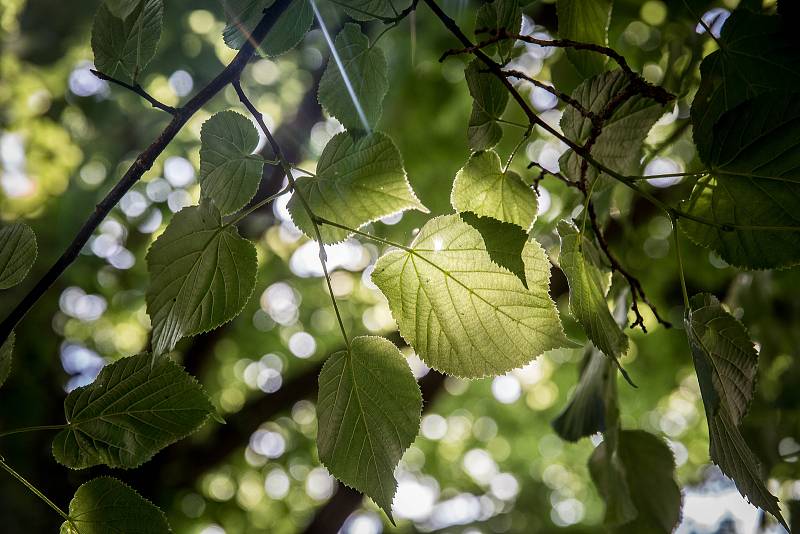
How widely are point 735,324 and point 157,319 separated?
50 centimetres

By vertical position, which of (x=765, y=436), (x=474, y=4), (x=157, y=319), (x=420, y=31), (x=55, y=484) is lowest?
(x=55, y=484)

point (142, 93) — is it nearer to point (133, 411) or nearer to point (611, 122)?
point (133, 411)

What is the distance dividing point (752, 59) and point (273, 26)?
452 mm

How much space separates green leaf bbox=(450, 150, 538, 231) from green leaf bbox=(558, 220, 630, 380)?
0.17ft

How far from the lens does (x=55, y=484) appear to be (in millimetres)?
3074

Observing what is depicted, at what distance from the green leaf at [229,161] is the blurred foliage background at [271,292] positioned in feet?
3.04

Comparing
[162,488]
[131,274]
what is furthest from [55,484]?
[131,274]

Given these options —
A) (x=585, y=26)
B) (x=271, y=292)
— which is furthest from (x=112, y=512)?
(x=271, y=292)

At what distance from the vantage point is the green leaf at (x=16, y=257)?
57 centimetres

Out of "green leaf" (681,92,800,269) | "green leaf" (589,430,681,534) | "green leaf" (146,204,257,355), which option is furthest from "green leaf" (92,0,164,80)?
"green leaf" (589,430,681,534)

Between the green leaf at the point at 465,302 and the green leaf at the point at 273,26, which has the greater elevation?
the green leaf at the point at 273,26

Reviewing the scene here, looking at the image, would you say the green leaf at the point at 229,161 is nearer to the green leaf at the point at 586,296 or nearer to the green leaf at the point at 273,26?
the green leaf at the point at 273,26

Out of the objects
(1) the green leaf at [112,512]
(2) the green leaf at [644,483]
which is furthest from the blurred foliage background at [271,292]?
(1) the green leaf at [112,512]

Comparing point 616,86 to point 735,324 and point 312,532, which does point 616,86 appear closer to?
point 735,324
